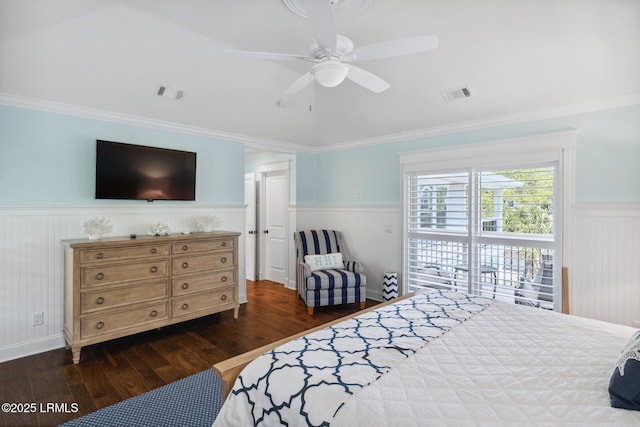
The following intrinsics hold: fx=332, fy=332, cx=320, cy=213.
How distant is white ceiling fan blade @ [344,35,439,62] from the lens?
194 cm

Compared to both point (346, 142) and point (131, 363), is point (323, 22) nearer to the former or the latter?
point (131, 363)

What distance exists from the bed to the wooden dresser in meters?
1.99

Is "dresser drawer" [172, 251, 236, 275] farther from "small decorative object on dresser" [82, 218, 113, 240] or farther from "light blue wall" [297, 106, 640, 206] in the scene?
"light blue wall" [297, 106, 640, 206]

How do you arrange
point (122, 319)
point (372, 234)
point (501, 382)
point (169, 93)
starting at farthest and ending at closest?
point (372, 234) → point (169, 93) → point (122, 319) → point (501, 382)

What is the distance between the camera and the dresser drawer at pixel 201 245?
3535 mm

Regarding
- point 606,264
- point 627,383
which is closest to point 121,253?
point 627,383

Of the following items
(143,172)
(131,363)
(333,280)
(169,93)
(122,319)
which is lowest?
(131,363)

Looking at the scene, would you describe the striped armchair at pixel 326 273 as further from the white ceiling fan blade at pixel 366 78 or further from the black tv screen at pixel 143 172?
the white ceiling fan blade at pixel 366 78

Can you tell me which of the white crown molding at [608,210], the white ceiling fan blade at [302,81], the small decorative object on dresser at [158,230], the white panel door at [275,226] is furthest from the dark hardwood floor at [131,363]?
the white crown molding at [608,210]

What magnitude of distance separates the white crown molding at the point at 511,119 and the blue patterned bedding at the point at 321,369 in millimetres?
2548

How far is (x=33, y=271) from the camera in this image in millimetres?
3053

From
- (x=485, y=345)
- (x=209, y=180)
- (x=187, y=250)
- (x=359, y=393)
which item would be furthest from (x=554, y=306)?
(x=209, y=180)

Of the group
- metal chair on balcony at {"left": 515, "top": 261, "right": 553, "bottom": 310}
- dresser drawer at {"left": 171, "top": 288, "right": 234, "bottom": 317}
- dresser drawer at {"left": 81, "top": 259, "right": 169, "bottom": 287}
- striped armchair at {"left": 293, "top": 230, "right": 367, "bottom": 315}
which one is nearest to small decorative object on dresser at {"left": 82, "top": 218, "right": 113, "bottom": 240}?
dresser drawer at {"left": 81, "top": 259, "right": 169, "bottom": 287}

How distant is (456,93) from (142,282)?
3.74 m
